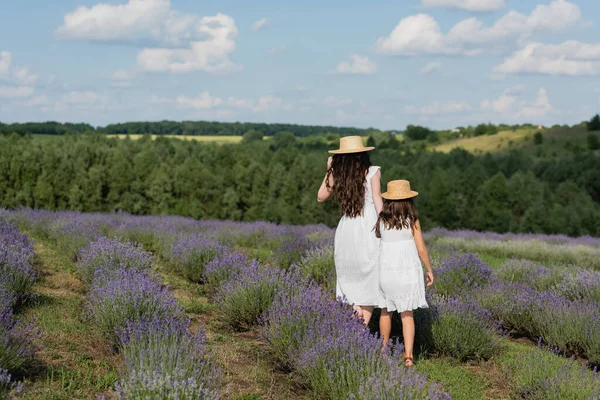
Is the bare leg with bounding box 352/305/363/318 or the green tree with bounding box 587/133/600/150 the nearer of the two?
the bare leg with bounding box 352/305/363/318

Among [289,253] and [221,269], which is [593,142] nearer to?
[289,253]

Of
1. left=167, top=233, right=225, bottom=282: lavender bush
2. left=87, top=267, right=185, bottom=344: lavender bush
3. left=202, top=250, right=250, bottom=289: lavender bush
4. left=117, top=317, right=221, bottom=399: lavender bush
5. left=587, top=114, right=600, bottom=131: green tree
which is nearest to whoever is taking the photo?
left=117, top=317, right=221, bottom=399: lavender bush

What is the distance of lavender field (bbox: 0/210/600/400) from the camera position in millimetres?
4254

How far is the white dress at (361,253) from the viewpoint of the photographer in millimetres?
5367

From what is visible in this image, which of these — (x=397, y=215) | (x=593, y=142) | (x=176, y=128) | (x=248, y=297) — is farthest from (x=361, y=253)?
(x=176, y=128)

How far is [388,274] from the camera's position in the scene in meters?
5.32

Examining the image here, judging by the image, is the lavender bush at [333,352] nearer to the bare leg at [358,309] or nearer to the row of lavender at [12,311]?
the bare leg at [358,309]

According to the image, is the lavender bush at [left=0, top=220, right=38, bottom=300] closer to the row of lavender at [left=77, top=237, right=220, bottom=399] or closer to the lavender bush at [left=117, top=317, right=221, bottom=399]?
the row of lavender at [left=77, top=237, right=220, bottom=399]

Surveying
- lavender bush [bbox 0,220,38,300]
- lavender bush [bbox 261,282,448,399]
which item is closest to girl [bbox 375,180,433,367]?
lavender bush [bbox 261,282,448,399]

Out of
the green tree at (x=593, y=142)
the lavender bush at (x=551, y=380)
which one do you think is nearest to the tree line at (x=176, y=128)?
the green tree at (x=593, y=142)

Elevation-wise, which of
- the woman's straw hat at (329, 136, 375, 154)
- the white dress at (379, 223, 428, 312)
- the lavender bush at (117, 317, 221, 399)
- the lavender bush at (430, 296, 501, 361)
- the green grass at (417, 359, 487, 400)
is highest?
the woman's straw hat at (329, 136, 375, 154)

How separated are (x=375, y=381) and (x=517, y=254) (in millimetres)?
12150

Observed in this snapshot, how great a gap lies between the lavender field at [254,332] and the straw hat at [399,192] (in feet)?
3.60

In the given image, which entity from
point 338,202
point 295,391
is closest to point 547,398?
point 295,391
